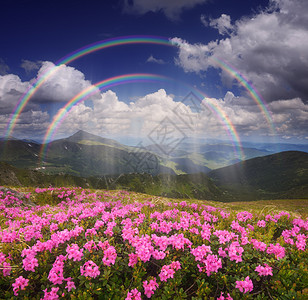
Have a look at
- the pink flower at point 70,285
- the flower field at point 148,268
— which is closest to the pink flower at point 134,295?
the flower field at point 148,268

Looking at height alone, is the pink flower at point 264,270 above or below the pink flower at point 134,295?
above

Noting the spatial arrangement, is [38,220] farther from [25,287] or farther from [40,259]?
[25,287]

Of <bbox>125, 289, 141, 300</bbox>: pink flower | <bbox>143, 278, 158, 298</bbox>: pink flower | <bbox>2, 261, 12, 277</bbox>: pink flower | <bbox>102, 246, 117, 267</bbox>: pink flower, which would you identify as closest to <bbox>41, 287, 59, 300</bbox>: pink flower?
<bbox>102, 246, 117, 267</bbox>: pink flower

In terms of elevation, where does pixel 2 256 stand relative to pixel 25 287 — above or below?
above

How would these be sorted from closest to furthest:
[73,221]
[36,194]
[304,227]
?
1. [73,221]
2. [304,227]
3. [36,194]

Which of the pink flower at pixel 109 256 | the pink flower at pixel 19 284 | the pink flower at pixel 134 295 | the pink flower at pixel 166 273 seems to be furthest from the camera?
the pink flower at pixel 109 256

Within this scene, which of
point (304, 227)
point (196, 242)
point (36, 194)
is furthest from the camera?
point (36, 194)

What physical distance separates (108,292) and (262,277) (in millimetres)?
3444

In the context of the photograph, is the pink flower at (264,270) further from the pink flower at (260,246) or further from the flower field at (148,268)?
the pink flower at (260,246)

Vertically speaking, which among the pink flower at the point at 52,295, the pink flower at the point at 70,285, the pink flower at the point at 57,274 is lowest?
the pink flower at the point at 52,295

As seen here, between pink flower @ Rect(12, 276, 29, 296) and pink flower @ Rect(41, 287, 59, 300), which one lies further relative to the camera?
pink flower @ Rect(12, 276, 29, 296)

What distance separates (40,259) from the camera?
417cm

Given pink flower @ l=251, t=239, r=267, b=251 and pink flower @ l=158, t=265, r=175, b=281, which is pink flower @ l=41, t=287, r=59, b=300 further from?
pink flower @ l=251, t=239, r=267, b=251

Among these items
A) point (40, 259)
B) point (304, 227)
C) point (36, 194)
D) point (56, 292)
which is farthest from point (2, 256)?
point (36, 194)
